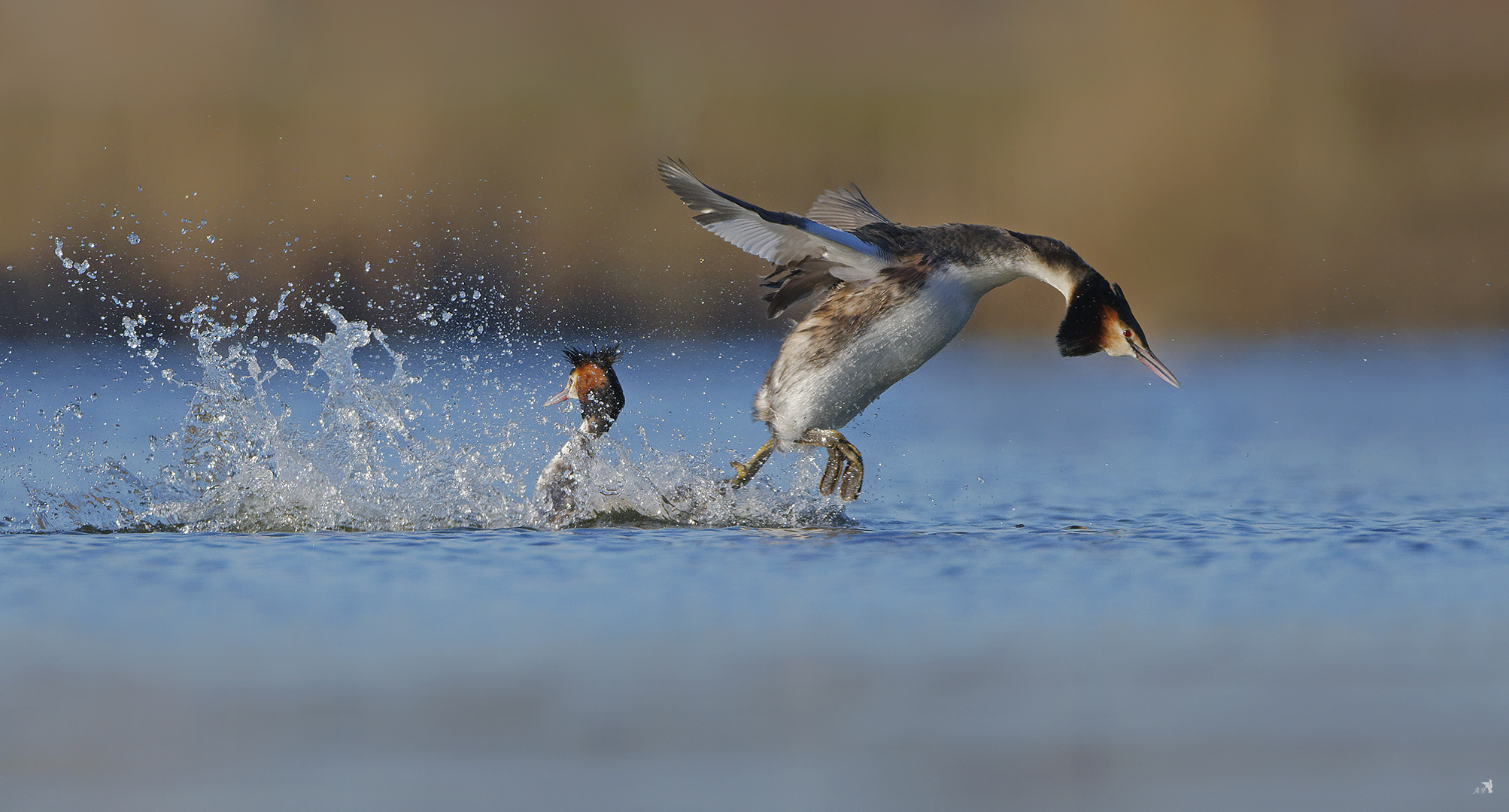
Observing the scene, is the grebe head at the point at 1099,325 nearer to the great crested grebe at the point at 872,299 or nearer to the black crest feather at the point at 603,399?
the great crested grebe at the point at 872,299

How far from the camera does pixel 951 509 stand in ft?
28.0

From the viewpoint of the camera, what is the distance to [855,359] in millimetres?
8156

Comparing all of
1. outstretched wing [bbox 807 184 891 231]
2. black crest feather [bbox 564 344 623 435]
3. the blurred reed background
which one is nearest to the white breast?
black crest feather [bbox 564 344 623 435]

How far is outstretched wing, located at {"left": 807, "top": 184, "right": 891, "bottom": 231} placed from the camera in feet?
31.0

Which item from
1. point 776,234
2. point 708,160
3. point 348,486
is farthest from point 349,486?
point 708,160

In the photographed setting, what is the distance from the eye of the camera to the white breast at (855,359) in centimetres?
800

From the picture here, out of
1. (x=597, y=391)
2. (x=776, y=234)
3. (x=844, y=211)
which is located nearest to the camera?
A: (x=776, y=234)

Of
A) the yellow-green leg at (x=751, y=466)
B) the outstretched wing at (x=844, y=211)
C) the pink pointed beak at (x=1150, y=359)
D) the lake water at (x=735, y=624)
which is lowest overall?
the lake water at (x=735, y=624)

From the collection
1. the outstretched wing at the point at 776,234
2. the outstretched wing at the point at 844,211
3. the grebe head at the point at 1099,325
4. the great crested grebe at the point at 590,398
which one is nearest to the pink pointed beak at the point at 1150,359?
the grebe head at the point at 1099,325

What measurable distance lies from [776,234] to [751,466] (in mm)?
1271

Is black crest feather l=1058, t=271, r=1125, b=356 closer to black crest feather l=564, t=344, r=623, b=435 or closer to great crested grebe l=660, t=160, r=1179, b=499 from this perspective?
great crested grebe l=660, t=160, r=1179, b=499

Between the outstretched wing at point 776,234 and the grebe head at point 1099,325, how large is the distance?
3.05 ft

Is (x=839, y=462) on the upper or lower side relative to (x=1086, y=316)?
lower

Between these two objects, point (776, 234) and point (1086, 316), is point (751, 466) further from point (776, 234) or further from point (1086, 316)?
point (1086, 316)
